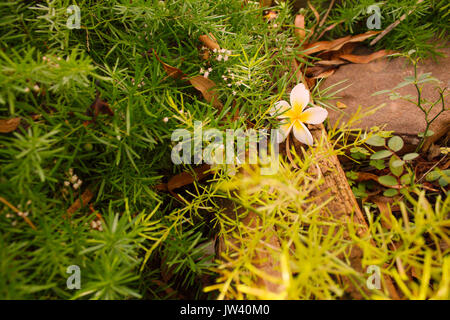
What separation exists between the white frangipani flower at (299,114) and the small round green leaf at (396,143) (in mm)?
432

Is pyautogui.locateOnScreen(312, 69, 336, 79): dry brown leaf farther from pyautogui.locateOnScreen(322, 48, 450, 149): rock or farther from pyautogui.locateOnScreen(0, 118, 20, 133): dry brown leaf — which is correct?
pyautogui.locateOnScreen(0, 118, 20, 133): dry brown leaf

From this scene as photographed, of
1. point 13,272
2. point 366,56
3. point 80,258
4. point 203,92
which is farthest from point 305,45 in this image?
point 13,272

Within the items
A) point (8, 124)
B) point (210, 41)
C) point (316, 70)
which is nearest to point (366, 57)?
point (316, 70)

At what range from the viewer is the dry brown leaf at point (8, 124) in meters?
1.15

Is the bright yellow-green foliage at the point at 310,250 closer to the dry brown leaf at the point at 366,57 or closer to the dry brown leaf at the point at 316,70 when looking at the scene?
the dry brown leaf at the point at 316,70

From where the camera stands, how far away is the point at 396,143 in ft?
5.31

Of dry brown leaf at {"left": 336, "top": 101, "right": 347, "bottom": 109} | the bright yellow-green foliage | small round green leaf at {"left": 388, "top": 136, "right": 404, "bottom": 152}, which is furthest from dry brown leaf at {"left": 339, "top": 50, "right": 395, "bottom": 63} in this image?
the bright yellow-green foliage

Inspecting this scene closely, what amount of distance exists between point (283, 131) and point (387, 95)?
824 mm

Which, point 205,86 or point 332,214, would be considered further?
point 205,86

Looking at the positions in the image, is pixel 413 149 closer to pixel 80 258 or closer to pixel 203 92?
pixel 203 92

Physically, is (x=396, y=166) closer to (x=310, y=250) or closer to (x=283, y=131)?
(x=283, y=131)

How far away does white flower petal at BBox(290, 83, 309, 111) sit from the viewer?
5.08ft

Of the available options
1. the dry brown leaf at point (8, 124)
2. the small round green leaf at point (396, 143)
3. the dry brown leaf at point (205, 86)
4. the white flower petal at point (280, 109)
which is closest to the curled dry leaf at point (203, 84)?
the dry brown leaf at point (205, 86)

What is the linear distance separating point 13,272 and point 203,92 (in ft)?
3.58
